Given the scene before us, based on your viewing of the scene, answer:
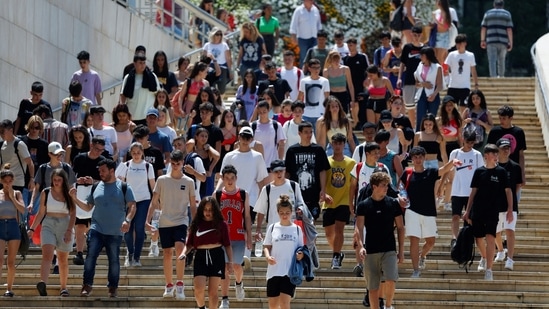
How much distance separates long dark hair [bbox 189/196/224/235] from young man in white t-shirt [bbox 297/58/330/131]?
7.07 metres

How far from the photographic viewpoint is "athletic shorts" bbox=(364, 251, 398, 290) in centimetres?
2083

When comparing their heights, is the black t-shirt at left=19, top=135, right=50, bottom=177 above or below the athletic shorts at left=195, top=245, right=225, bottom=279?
above

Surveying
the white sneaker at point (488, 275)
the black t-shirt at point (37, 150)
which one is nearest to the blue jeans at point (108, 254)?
the black t-shirt at point (37, 150)

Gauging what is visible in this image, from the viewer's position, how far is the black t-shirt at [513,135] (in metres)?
24.8

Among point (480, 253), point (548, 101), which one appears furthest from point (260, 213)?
point (548, 101)

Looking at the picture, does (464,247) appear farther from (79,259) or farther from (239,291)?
(79,259)

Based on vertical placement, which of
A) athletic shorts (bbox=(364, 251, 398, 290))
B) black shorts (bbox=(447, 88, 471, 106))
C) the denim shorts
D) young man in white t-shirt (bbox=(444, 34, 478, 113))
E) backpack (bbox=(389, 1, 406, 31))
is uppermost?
backpack (bbox=(389, 1, 406, 31))

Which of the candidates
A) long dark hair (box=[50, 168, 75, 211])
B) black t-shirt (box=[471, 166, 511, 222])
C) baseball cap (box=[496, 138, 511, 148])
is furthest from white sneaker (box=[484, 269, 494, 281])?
long dark hair (box=[50, 168, 75, 211])

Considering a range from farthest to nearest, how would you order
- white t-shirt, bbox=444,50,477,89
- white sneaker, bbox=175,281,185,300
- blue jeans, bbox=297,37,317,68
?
blue jeans, bbox=297,37,317,68 < white t-shirt, bbox=444,50,477,89 < white sneaker, bbox=175,281,185,300

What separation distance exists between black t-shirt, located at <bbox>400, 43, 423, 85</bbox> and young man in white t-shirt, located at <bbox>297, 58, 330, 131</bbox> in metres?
1.95

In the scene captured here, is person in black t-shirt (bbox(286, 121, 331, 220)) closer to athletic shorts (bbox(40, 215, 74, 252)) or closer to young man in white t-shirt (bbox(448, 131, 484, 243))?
young man in white t-shirt (bbox(448, 131, 484, 243))

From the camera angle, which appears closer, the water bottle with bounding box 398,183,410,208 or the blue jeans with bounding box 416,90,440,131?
the water bottle with bounding box 398,183,410,208

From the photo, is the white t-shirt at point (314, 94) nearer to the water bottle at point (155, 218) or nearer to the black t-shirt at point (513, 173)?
the black t-shirt at point (513, 173)

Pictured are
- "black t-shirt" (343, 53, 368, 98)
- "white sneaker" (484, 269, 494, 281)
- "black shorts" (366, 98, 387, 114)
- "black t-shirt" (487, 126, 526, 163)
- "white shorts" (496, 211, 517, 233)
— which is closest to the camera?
"white sneaker" (484, 269, 494, 281)
